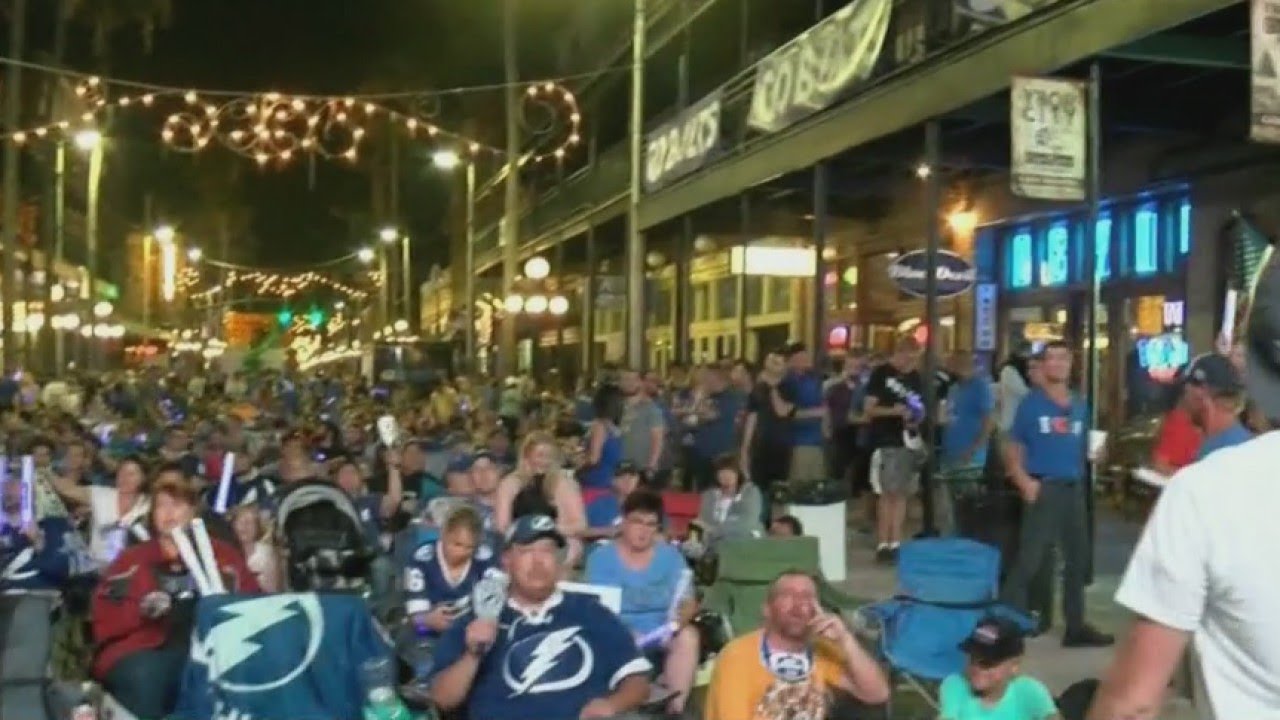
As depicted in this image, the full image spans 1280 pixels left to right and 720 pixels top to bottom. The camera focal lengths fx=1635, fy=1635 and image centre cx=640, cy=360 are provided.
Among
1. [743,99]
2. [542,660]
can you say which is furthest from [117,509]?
[743,99]

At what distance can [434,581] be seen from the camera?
735 cm

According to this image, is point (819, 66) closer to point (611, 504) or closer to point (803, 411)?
point (803, 411)

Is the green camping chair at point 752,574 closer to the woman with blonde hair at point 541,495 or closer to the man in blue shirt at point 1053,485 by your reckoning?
the man in blue shirt at point 1053,485

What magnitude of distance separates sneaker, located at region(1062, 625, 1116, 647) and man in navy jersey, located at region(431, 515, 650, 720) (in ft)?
13.7

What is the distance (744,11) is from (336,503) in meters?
12.7

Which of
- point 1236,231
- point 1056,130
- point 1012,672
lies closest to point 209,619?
point 1012,672

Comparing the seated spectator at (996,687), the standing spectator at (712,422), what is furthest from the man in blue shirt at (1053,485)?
the standing spectator at (712,422)

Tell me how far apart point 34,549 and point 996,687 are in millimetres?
5955

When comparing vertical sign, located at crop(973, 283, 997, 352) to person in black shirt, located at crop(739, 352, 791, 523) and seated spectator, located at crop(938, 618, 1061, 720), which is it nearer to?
person in black shirt, located at crop(739, 352, 791, 523)

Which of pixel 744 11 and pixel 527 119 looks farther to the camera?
pixel 527 119

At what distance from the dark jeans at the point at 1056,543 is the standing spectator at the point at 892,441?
3579 millimetres

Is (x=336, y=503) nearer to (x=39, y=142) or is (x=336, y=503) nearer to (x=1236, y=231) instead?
(x=1236, y=231)

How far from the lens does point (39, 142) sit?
1769 inches

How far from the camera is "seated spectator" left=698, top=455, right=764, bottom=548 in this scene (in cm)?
1059
